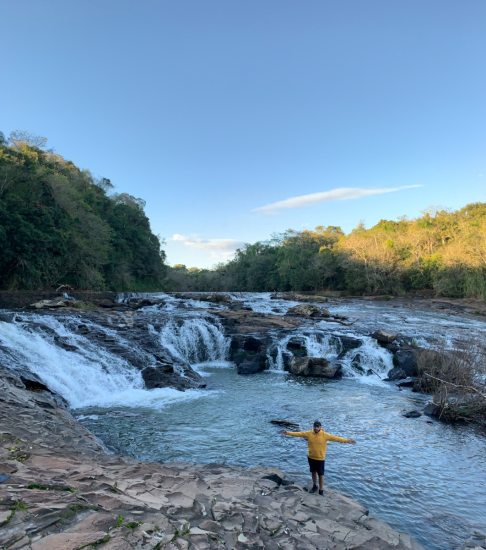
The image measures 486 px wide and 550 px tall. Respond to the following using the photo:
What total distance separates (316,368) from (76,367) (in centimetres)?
928

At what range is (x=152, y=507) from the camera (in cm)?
433

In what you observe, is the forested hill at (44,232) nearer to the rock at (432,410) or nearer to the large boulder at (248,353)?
the large boulder at (248,353)

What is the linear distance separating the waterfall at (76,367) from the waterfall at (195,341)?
3.99 m

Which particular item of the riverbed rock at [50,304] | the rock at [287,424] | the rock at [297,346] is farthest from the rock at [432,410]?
the riverbed rock at [50,304]

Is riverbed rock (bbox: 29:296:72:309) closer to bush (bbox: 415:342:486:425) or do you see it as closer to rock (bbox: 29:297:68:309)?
rock (bbox: 29:297:68:309)

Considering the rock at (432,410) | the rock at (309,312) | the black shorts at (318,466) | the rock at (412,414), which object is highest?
the rock at (309,312)

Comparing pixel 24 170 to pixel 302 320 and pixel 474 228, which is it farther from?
pixel 474 228

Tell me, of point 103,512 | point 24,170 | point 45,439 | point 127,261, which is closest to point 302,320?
point 45,439

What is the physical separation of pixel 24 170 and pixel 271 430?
32152mm

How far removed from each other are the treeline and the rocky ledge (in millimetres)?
44352

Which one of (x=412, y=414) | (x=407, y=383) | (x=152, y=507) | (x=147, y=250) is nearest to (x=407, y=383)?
(x=407, y=383)

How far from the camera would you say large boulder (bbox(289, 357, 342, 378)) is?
15984 millimetres

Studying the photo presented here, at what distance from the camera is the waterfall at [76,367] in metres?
12.0

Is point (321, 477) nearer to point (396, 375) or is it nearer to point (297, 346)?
point (396, 375)
